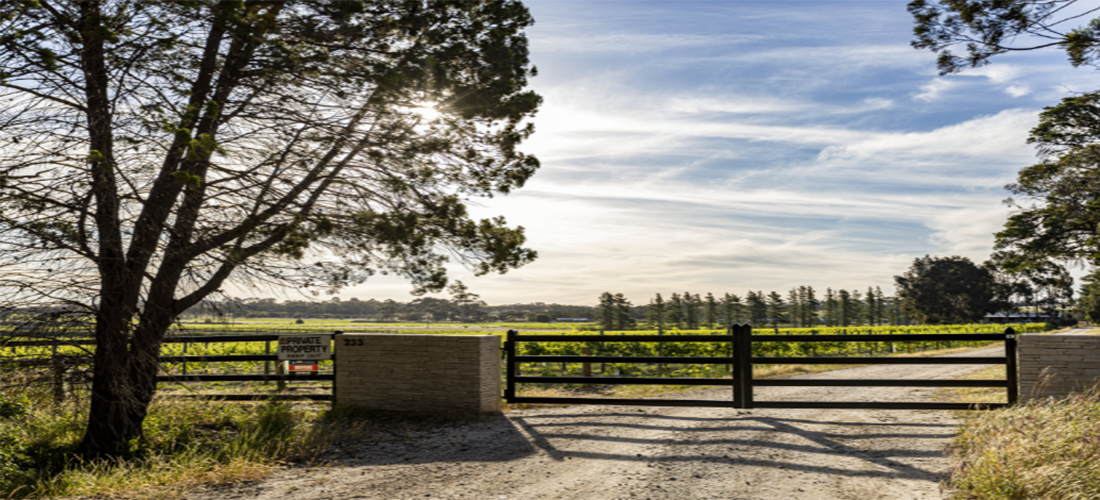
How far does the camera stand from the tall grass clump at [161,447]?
21.1 ft

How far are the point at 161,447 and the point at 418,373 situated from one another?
3.53 metres

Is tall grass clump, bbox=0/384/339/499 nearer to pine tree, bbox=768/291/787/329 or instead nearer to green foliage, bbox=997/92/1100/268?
green foliage, bbox=997/92/1100/268

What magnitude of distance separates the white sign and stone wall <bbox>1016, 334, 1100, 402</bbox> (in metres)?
10.4

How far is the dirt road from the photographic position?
19.9ft

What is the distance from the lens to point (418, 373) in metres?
10.5

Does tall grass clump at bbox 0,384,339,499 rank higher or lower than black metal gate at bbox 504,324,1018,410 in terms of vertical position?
lower

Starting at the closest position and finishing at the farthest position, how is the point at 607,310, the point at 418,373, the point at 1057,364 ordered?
the point at 1057,364 < the point at 418,373 < the point at 607,310

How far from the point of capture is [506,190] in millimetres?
→ 11258

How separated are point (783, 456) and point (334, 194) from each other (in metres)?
6.65

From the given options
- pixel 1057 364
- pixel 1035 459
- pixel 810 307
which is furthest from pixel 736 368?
pixel 810 307

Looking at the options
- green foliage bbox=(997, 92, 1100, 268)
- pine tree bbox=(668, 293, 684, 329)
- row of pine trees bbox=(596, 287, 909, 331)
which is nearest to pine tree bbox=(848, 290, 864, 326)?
row of pine trees bbox=(596, 287, 909, 331)

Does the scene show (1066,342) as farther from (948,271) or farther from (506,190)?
A: (948,271)

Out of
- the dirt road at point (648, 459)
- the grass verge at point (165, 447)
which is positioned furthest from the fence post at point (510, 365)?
the grass verge at point (165, 447)

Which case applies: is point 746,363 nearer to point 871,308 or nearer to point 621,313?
point 621,313
